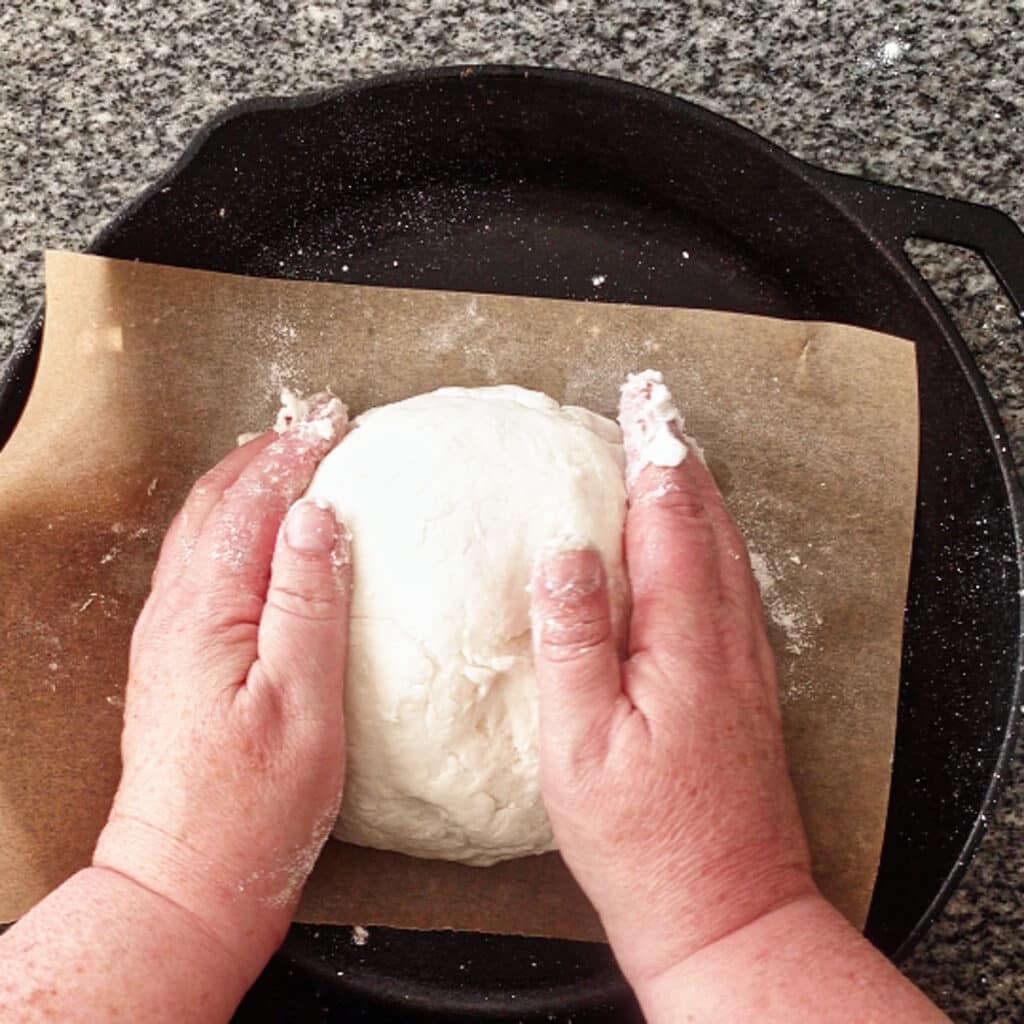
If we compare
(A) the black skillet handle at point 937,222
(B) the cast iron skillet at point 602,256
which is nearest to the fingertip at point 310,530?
(B) the cast iron skillet at point 602,256

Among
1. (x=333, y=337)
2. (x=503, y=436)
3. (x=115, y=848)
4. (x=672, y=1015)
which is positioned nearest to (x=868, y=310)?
(x=503, y=436)

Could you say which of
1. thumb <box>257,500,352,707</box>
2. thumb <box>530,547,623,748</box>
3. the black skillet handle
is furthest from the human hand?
the black skillet handle

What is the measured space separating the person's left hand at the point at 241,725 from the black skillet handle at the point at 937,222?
0.47 meters

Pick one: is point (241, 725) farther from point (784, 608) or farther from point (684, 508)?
point (784, 608)

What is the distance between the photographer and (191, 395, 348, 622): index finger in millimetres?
748

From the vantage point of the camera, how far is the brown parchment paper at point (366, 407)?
0.85 meters

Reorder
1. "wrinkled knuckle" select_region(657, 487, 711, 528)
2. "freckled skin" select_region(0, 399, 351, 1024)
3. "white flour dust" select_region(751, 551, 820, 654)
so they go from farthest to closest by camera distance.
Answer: "white flour dust" select_region(751, 551, 820, 654), "wrinkled knuckle" select_region(657, 487, 711, 528), "freckled skin" select_region(0, 399, 351, 1024)

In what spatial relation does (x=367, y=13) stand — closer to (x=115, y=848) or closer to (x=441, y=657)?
(x=441, y=657)

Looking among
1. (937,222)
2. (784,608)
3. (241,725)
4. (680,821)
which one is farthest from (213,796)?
(937,222)

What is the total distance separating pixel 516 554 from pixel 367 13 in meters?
0.67

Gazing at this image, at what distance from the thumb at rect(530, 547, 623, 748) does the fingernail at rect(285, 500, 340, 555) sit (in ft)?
0.47

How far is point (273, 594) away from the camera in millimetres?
728

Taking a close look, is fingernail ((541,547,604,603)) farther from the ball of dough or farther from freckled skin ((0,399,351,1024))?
freckled skin ((0,399,351,1024))

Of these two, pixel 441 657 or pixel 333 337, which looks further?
pixel 333 337
